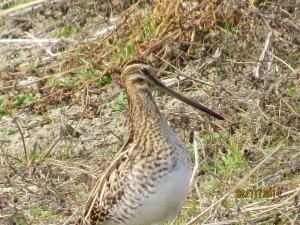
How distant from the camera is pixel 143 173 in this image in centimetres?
392

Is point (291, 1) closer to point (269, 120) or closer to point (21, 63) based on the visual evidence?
point (269, 120)

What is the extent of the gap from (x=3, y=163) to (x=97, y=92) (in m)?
1.29

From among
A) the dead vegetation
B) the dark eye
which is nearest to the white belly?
the dead vegetation

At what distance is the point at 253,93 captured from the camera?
552 cm

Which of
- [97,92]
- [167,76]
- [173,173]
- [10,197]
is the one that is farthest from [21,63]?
[173,173]

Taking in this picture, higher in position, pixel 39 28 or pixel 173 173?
pixel 173 173

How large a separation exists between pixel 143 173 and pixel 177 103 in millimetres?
2102

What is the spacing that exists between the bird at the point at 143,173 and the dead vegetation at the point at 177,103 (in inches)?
13.0

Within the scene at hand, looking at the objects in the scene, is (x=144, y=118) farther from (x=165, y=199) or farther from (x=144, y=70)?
(x=165, y=199)

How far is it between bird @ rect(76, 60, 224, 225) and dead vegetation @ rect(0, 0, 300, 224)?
330 millimetres

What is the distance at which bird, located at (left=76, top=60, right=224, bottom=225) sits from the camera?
3.89m

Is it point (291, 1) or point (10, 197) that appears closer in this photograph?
point (10, 197)
